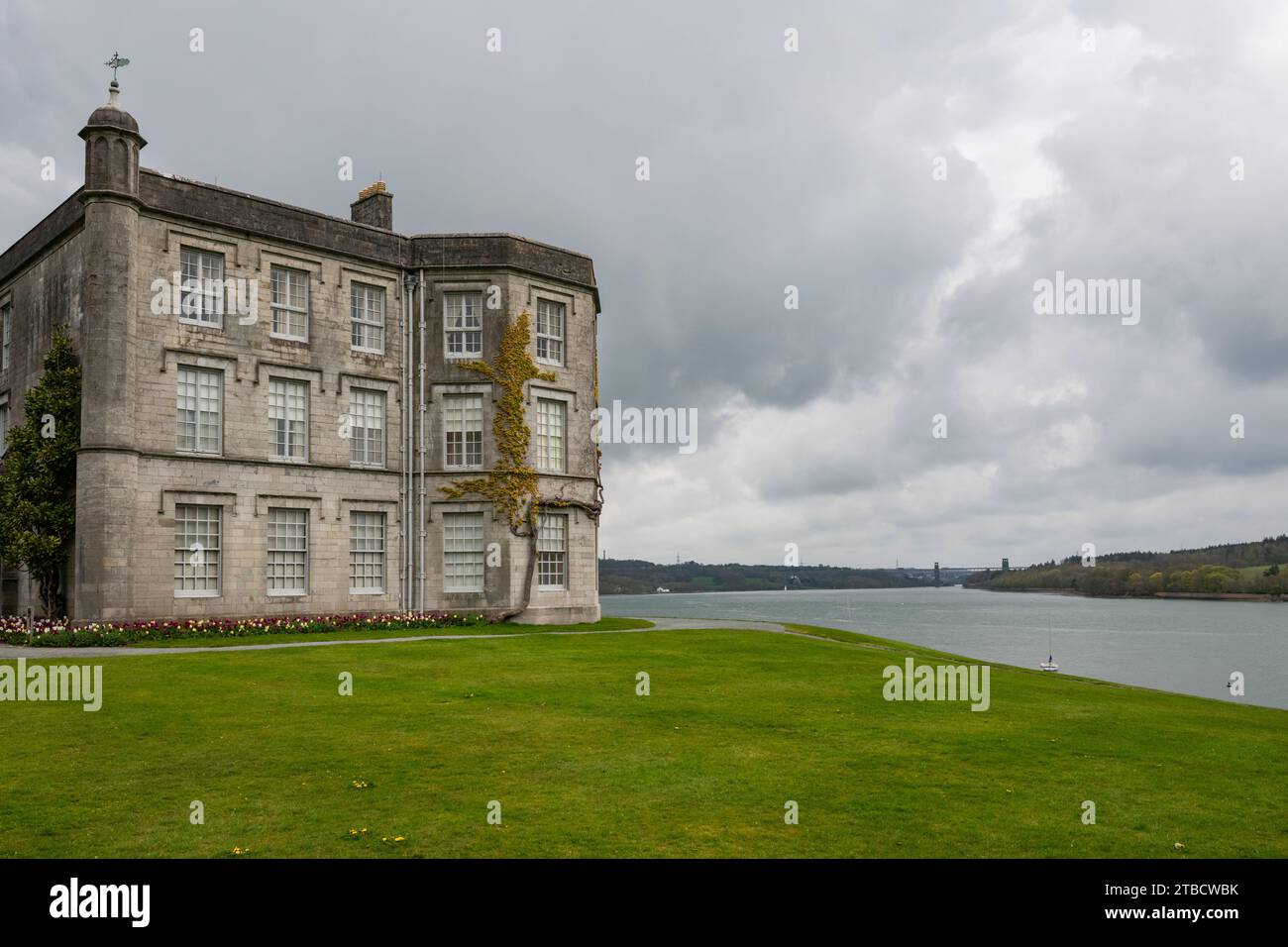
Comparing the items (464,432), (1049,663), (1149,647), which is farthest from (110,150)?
(1149,647)

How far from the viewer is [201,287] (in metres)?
33.2

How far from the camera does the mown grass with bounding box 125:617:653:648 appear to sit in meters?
28.0

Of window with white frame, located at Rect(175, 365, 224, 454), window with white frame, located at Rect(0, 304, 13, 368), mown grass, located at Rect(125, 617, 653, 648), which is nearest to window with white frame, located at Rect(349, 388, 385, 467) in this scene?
window with white frame, located at Rect(175, 365, 224, 454)

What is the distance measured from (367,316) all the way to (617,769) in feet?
96.3

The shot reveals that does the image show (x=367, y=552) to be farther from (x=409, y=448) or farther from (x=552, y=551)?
(x=552, y=551)

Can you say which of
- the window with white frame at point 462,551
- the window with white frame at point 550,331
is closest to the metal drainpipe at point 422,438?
the window with white frame at point 462,551

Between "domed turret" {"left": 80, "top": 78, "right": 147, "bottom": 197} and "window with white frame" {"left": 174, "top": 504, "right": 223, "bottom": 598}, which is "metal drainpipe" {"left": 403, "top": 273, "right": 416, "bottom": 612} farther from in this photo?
"domed turret" {"left": 80, "top": 78, "right": 147, "bottom": 197}

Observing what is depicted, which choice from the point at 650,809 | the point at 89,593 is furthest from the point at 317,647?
the point at 650,809

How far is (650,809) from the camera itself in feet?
31.8

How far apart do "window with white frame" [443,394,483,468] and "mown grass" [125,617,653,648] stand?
21.7ft

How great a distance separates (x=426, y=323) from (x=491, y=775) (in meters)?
29.3

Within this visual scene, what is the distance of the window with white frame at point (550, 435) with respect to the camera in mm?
38938
